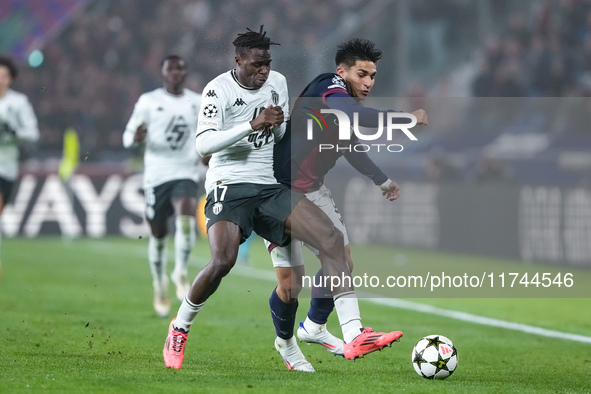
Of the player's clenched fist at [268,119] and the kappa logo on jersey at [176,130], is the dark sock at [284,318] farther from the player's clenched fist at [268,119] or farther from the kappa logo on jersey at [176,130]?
the kappa logo on jersey at [176,130]

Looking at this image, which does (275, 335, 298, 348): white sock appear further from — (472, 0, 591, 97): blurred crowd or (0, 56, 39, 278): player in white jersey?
(472, 0, 591, 97): blurred crowd

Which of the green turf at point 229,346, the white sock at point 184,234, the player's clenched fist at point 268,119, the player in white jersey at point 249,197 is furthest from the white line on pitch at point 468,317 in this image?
the player's clenched fist at point 268,119

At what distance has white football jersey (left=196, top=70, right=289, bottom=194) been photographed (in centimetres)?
615

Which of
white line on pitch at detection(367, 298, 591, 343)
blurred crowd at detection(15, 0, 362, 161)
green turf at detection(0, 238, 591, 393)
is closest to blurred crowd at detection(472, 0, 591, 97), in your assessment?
blurred crowd at detection(15, 0, 362, 161)

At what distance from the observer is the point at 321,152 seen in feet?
21.1

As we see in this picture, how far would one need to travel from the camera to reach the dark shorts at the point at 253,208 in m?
6.09

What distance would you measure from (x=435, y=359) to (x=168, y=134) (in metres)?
4.90

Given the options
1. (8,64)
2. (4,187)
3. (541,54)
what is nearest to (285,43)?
(8,64)

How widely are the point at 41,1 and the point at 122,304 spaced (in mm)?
14863

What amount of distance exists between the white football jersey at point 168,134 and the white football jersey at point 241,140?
3649mm

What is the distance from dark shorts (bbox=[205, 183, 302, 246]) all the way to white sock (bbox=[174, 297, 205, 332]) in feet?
1.70

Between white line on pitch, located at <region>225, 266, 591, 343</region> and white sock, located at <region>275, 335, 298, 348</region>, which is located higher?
white sock, located at <region>275, 335, 298, 348</region>

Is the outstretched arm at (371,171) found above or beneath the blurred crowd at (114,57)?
beneath

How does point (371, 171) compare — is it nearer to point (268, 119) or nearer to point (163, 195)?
point (268, 119)
